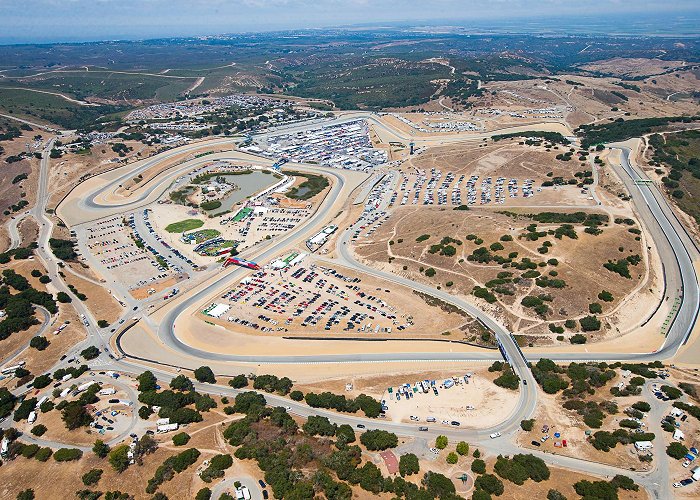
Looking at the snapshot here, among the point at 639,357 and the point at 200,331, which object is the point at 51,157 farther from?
the point at 639,357

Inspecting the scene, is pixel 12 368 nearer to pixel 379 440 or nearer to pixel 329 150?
pixel 379 440

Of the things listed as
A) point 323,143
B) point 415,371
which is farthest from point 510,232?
point 323,143

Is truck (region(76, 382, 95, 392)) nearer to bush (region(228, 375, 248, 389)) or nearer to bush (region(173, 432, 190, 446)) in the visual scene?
bush (region(228, 375, 248, 389))

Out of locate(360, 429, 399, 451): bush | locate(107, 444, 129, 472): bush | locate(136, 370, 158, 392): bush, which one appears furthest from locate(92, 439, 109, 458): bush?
locate(360, 429, 399, 451): bush

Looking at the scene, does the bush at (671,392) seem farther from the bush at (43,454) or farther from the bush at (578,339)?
the bush at (43,454)

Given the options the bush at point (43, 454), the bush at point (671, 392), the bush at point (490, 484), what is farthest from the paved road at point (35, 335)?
the bush at point (671, 392)
